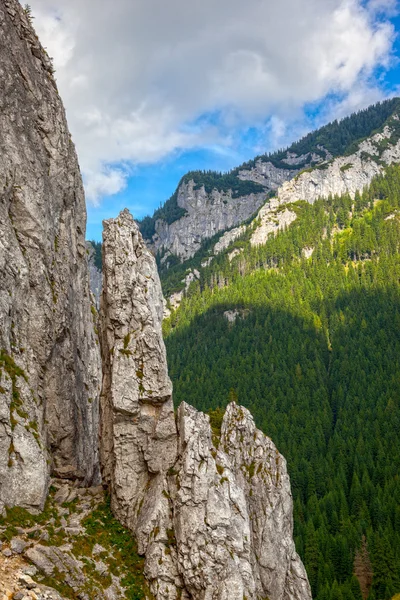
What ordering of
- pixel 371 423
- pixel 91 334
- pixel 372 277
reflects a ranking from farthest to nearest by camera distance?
pixel 372 277
pixel 371 423
pixel 91 334

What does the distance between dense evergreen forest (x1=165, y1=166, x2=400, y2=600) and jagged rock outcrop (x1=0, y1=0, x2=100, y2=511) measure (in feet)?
89.3

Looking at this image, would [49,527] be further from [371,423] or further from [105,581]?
[371,423]

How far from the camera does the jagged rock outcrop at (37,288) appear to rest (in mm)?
28141

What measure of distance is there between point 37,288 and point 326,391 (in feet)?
380

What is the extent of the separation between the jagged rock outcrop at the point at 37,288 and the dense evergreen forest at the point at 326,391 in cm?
2723

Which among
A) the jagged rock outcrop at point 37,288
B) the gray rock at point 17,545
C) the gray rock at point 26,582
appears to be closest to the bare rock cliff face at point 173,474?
the jagged rock outcrop at point 37,288

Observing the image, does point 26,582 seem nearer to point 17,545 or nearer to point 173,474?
point 17,545

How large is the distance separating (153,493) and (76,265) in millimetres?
22401

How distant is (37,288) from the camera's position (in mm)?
34281

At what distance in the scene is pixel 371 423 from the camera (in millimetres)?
114125

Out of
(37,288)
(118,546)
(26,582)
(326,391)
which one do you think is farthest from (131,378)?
(326,391)

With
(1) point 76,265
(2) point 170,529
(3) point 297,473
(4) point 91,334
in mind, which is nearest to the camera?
(2) point 170,529

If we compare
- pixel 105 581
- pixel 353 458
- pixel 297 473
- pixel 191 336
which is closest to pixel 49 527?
pixel 105 581

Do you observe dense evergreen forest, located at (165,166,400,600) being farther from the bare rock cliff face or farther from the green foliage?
the green foliage
